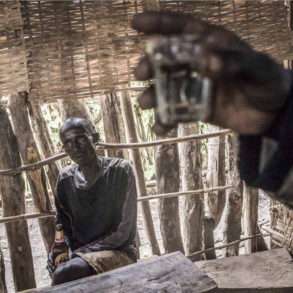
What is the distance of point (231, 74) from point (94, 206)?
2.98 m

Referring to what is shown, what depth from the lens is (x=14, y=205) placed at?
4207 millimetres

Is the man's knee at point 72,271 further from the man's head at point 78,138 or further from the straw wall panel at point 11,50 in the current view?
the straw wall panel at point 11,50

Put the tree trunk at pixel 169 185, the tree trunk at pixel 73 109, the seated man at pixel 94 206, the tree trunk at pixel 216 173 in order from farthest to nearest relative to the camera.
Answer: the tree trunk at pixel 216 173 → the tree trunk at pixel 169 185 → the tree trunk at pixel 73 109 → the seated man at pixel 94 206

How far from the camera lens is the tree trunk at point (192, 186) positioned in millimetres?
4645

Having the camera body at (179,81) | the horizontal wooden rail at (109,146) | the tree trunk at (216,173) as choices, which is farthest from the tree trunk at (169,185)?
the camera body at (179,81)

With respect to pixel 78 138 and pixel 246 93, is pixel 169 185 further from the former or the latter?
pixel 246 93

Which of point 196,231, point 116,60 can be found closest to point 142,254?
point 196,231

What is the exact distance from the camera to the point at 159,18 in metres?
1.00

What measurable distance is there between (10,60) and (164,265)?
1638mm

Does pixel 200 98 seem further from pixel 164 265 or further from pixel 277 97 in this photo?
pixel 164 265

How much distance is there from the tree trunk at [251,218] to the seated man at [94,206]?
1392mm

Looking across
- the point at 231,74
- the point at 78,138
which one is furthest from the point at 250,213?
the point at 231,74

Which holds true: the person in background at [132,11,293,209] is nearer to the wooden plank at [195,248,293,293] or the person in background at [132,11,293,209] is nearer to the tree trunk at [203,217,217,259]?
the wooden plank at [195,248,293,293]

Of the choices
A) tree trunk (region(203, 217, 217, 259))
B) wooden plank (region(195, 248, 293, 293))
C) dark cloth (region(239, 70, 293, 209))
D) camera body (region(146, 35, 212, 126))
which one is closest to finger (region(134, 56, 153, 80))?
camera body (region(146, 35, 212, 126))
